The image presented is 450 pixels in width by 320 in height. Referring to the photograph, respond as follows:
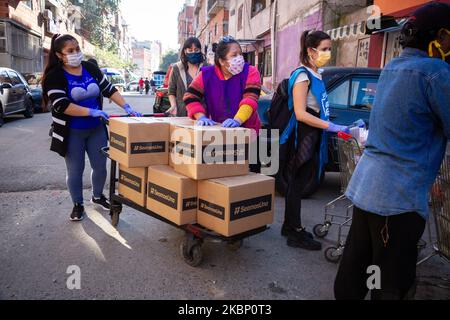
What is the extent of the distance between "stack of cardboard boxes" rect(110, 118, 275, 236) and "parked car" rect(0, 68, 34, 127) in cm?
943

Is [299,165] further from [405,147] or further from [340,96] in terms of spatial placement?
[340,96]

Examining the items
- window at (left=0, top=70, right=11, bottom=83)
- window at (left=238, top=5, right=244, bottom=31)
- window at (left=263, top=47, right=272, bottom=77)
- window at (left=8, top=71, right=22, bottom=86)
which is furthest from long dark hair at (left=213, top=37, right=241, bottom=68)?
window at (left=238, top=5, right=244, bottom=31)

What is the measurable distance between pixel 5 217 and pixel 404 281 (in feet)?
12.9

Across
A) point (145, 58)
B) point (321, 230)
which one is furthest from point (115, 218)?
point (145, 58)

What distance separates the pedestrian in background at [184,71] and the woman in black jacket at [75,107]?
725mm

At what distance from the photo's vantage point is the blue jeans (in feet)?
13.0

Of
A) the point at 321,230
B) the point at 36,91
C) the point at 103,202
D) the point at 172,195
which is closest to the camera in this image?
the point at 172,195

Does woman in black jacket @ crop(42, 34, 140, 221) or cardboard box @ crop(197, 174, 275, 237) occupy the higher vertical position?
woman in black jacket @ crop(42, 34, 140, 221)

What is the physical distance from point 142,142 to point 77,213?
1483 millimetres

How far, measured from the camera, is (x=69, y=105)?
12.1ft

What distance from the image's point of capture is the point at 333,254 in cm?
333

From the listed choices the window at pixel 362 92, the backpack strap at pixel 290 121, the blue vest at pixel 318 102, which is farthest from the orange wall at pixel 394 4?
the backpack strap at pixel 290 121

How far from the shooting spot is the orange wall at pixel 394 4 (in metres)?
7.79

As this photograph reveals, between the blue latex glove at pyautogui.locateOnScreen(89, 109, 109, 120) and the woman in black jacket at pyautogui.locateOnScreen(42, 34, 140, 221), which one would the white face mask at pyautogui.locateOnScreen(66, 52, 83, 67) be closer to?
the woman in black jacket at pyautogui.locateOnScreen(42, 34, 140, 221)
